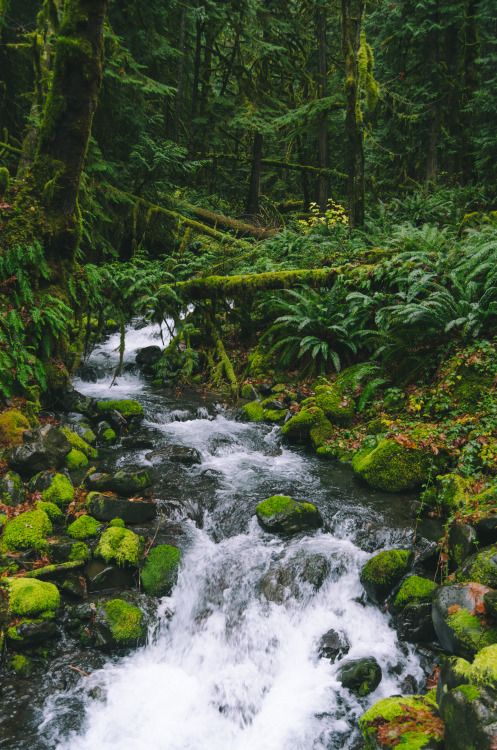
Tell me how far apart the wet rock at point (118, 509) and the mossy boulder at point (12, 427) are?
1.38 meters

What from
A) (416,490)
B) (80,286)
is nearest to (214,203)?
(80,286)

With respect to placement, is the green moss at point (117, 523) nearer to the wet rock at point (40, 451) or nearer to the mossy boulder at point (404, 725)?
the wet rock at point (40, 451)

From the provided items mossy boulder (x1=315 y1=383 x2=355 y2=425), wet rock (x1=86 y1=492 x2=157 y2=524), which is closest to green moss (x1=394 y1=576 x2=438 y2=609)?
wet rock (x1=86 y1=492 x2=157 y2=524)

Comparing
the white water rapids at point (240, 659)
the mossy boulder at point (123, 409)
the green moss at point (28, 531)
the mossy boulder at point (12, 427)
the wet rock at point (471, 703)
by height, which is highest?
the wet rock at point (471, 703)

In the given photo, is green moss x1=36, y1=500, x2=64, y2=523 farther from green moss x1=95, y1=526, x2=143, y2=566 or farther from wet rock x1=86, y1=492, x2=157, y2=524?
green moss x1=95, y1=526, x2=143, y2=566

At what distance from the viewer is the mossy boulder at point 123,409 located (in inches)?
360

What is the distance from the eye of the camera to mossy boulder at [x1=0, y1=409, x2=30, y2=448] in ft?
22.2

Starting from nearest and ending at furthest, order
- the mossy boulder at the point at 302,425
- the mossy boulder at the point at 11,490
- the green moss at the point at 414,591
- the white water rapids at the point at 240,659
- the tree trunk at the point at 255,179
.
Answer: the white water rapids at the point at 240,659 → the green moss at the point at 414,591 → the mossy boulder at the point at 11,490 → the mossy boulder at the point at 302,425 → the tree trunk at the point at 255,179

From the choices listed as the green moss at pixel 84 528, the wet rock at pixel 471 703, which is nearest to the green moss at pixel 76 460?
the green moss at pixel 84 528

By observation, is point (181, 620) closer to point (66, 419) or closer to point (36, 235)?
point (66, 419)

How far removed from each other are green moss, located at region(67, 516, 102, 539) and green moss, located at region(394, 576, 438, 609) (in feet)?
11.2

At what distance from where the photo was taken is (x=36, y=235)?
7.99m

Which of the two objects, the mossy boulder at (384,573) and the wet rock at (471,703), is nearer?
the wet rock at (471,703)

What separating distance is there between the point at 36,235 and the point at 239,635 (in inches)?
258
